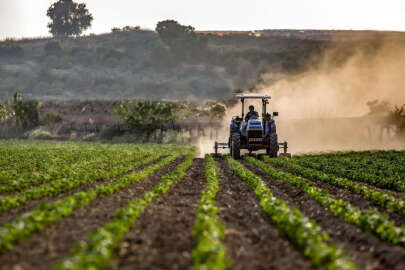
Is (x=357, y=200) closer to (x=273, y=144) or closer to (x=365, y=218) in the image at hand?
(x=365, y=218)

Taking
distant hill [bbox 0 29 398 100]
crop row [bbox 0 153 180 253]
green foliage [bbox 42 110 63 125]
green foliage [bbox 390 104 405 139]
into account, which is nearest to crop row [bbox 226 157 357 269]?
crop row [bbox 0 153 180 253]

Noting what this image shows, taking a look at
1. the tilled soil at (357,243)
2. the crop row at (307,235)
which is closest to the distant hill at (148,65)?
the tilled soil at (357,243)

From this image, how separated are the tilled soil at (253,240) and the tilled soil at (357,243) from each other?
1.22 meters

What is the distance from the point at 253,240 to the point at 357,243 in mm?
2243

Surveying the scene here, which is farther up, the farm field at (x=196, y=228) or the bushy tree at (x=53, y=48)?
the bushy tree at (x=53, y=48)

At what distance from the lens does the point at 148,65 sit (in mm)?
130000

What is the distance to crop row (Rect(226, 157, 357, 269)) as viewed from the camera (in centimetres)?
872

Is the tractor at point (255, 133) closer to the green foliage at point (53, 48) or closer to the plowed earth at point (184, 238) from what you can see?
the plowed earth at point (184, 238)

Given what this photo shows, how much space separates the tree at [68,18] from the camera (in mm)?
147250

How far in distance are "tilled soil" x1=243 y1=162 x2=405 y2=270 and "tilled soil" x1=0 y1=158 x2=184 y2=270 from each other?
17.4 ft

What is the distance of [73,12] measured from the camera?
149 m

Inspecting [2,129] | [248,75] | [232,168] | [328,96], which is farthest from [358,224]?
[248,75]

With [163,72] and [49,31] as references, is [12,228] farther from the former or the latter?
[49,31]

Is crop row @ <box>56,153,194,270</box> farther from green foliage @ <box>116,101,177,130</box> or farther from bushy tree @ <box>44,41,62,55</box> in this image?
bushy tree @ <box>44,41,62,55</box>
